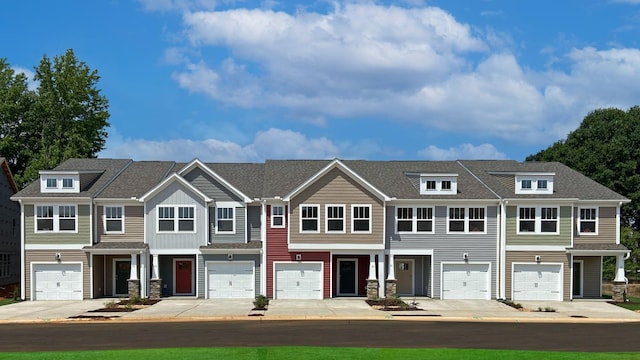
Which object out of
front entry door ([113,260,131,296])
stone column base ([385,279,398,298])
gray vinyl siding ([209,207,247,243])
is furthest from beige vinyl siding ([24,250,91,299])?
stone column base ([385,279,398,298])

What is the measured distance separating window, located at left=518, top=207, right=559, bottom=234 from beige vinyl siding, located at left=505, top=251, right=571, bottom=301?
128cm

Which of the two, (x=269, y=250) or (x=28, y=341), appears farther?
(x=269, y=250)

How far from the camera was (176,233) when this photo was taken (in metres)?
38.3

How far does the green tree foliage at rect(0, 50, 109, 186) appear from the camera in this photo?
55.4m

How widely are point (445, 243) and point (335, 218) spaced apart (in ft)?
22.0

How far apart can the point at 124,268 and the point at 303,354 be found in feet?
78.1

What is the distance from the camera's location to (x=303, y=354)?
19.6 metres

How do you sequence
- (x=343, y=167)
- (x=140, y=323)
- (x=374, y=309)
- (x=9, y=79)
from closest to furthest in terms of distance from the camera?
1. (x=140, y=323)
2. (x=374, y=309)
3. (x=343, y=167)
4. (x=9, y=79)

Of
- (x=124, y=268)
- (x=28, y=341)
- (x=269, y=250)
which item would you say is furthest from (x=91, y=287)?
(x=28, y=341)

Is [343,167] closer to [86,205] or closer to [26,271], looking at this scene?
[86,205]

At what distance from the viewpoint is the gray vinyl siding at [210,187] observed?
128 ft

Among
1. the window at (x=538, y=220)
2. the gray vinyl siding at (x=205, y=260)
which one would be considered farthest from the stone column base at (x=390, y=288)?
the window at (x=538, y=220)

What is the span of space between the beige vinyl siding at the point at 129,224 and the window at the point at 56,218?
1.40 metres

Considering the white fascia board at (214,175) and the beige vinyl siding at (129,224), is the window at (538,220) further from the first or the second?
the beige vinyl siding at (129,224)
